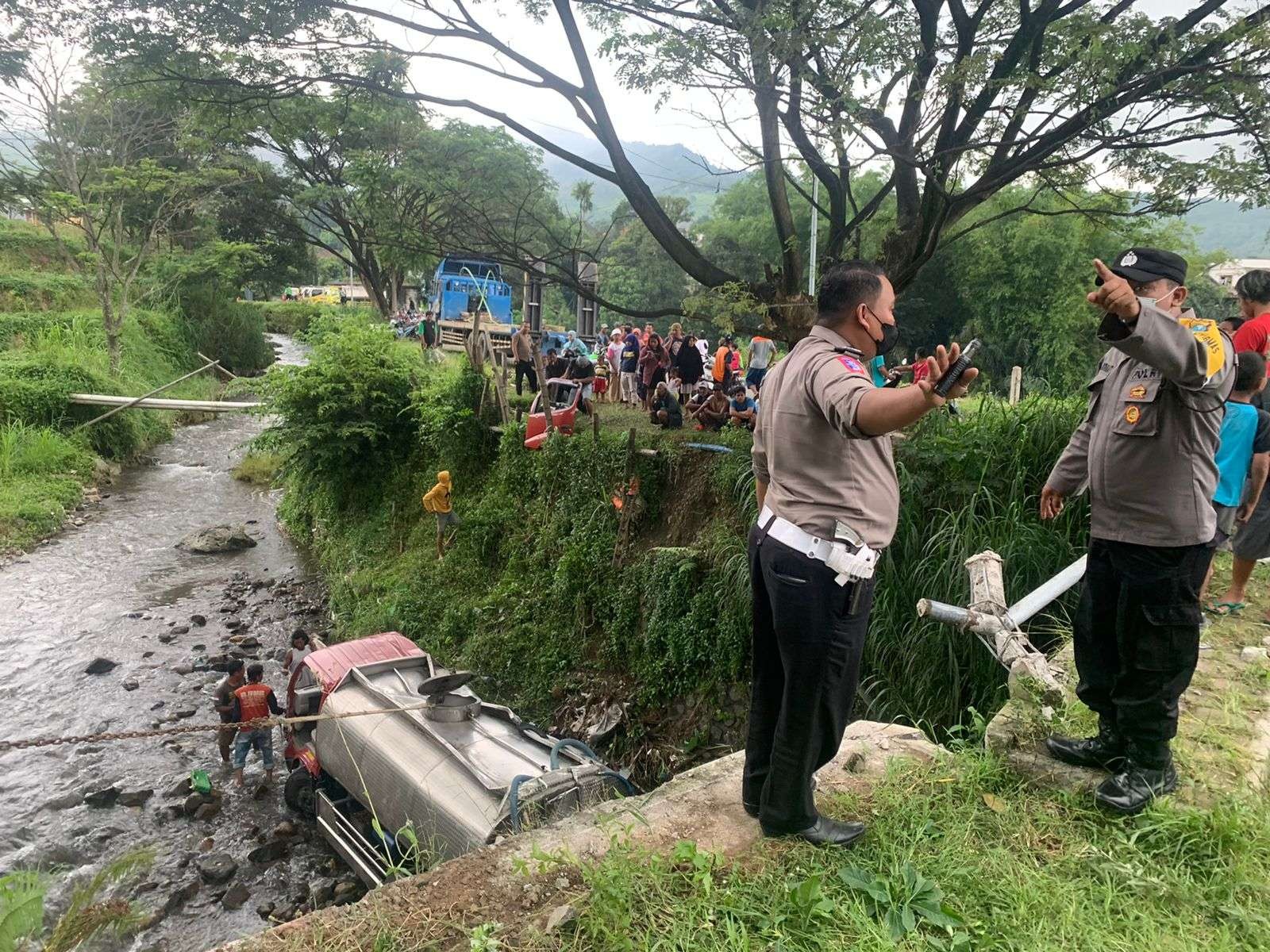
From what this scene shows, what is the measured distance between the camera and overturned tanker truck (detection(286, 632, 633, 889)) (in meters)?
5.28

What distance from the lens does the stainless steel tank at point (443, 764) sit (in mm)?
5266

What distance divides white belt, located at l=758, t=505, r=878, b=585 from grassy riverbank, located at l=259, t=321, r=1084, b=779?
11.9ft

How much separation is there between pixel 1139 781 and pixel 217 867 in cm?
751

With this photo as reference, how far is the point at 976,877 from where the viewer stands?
2594 mm

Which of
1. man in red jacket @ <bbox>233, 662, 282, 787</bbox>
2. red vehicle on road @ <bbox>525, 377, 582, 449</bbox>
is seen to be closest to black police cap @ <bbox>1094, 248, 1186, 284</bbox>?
man in red jacket @ <bbox>233, 662, 282, 787</bbox>

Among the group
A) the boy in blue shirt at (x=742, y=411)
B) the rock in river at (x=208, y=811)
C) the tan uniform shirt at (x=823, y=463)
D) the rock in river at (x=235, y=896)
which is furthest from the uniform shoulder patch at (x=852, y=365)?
the rock in river at (x=208, y=811)

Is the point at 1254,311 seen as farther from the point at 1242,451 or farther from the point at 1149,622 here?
the point at 1149,622

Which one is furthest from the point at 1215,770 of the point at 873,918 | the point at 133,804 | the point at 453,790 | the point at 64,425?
the point at 64,425

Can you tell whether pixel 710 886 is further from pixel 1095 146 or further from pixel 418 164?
pixel 418 164

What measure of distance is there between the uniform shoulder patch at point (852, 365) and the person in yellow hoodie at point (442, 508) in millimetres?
9835

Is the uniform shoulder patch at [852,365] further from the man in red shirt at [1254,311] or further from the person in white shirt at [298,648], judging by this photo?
the person in white shirt at [298,648]

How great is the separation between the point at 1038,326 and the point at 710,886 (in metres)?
26.0

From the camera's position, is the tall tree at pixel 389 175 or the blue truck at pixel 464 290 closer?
the tall tree at pixel 389 175

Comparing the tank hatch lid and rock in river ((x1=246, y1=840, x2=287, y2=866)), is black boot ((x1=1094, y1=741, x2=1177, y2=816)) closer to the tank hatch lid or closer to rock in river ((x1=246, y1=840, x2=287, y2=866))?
the tank hatch lid
